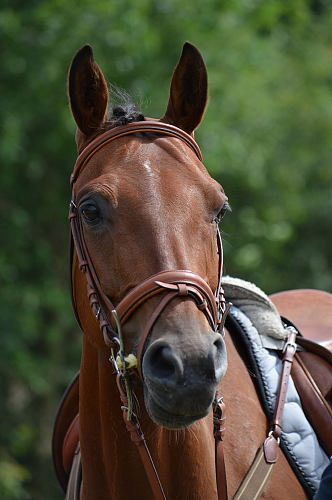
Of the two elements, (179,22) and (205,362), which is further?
(179,22)

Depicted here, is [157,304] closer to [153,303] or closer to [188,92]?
[153,303]

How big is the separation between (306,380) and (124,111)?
1705 millimetres

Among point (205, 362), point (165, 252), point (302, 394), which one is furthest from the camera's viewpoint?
point (302, 394)

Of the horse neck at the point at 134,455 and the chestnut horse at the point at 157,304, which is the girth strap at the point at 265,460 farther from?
the horse neck at the point at 134,455

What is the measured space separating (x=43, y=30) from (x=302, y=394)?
8.61 metres

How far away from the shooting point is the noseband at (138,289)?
234cm

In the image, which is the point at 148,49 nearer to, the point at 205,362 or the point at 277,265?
the point at 277,265

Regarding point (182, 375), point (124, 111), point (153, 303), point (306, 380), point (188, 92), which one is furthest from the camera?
point (306, 380)

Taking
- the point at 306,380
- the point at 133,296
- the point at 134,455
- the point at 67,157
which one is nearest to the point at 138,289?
the point at 133,296

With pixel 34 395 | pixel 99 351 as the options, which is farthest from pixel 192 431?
pixel 34 395

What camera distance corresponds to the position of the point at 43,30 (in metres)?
10.2

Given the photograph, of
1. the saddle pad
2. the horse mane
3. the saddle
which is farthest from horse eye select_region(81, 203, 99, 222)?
the saddle

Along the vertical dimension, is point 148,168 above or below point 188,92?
below

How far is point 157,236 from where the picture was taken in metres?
2.46
